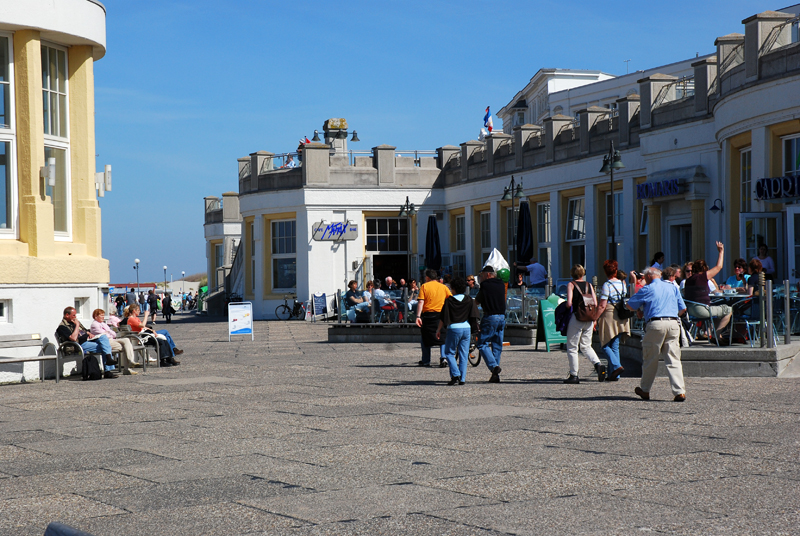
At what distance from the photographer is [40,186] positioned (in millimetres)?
15852

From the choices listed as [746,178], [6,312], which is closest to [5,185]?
[6,312]

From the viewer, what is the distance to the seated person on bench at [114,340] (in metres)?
15.7

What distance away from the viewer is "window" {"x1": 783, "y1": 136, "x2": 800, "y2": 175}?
20094 millimetres

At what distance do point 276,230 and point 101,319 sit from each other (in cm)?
2485

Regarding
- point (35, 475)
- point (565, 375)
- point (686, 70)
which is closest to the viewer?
point (35, 475)

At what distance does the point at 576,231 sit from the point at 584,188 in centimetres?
175

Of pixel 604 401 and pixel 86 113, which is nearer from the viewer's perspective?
pixel 604 401

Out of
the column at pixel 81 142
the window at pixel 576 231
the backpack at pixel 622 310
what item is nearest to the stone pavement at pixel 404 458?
the backpack at pixel 622 310

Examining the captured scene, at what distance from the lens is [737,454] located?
7.45 m

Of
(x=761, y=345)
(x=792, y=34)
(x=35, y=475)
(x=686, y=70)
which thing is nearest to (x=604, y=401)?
(x=761, y=345)

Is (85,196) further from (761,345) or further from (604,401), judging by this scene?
(761,345)

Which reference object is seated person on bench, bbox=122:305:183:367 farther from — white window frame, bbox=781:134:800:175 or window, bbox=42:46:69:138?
white window frame, bbox=781:134:800:175

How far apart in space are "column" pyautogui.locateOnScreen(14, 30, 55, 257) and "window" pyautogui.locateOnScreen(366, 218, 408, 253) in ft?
81.1

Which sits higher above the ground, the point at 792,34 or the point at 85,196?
the point at 792,34
